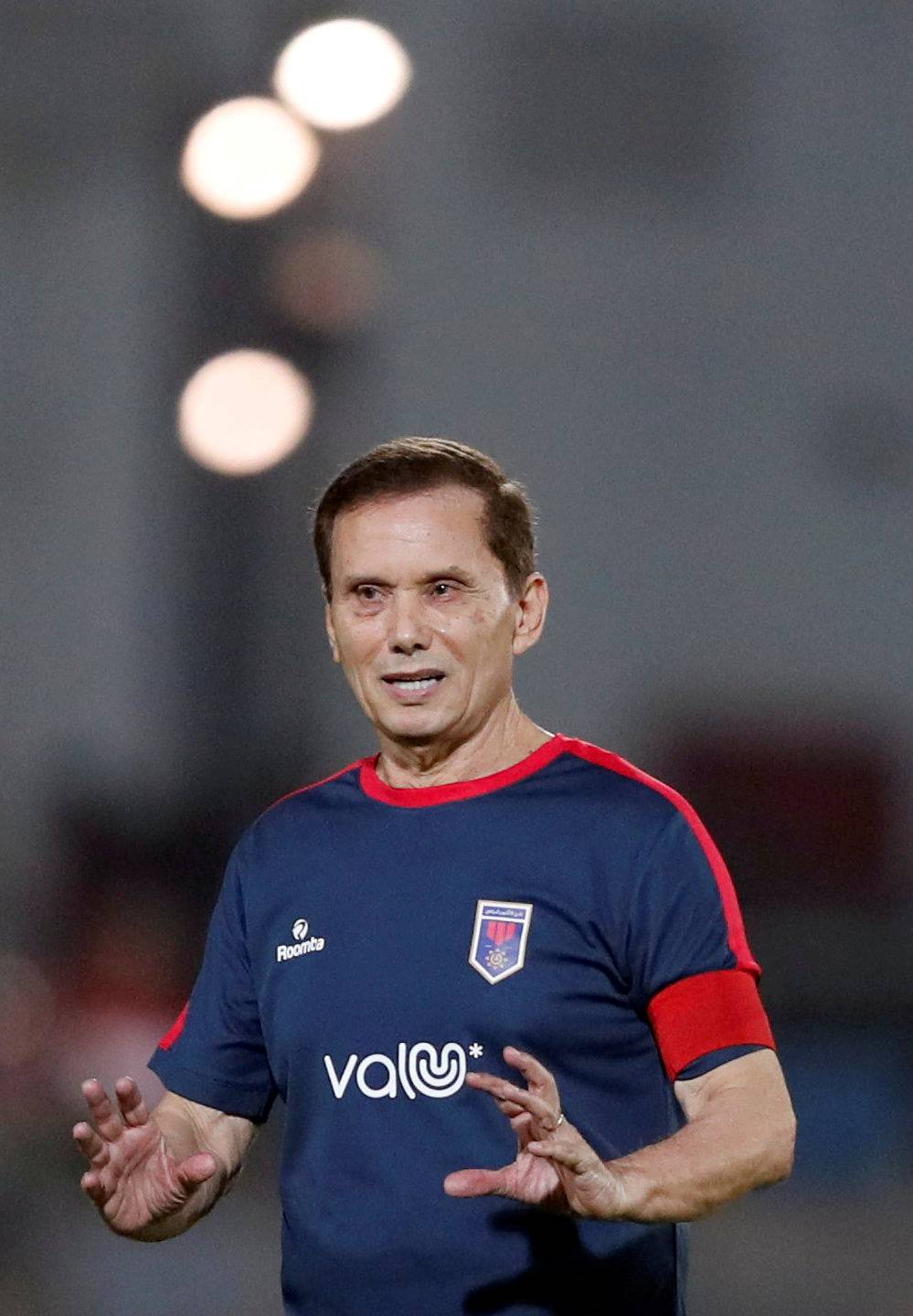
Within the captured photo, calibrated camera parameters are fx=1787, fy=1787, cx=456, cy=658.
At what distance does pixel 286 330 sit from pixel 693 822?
14.7ft

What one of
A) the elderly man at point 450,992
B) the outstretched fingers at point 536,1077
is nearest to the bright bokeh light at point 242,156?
the elderly man at point 450,992

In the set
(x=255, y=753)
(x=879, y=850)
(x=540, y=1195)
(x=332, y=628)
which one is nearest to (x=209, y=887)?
(x=255, y=753)

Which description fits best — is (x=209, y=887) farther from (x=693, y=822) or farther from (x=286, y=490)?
(x=693, y=822)

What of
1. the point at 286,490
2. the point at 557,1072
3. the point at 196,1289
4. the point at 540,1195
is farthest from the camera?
the point at 286,490

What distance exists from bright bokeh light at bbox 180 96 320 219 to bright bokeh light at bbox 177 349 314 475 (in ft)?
1.76

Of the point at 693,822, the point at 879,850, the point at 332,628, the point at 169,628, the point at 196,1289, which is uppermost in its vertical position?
the point at 332,628

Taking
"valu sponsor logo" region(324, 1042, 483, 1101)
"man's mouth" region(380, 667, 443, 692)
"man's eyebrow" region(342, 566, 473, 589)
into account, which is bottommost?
"valu sponsor logo" region(324, 1042, 483, 1101)

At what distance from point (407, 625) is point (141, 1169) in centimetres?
67

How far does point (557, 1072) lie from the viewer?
1863mm

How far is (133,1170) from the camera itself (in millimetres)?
1955

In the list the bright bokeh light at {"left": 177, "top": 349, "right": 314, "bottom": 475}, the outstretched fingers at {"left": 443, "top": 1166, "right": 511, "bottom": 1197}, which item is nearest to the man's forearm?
the outstretched fingers at {"left": 443, "top": 1166, "right": 511, "bottom": 1197}

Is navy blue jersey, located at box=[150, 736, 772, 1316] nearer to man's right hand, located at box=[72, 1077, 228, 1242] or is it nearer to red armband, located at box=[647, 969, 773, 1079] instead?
red armband, located at box=[647, 969, 773, 1079]

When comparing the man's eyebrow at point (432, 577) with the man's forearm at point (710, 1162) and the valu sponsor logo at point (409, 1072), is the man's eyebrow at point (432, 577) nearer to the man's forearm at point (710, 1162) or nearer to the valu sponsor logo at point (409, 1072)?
the valu sponsor logo at point (409, 1072)

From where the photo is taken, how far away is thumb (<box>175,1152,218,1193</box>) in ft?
6.27
